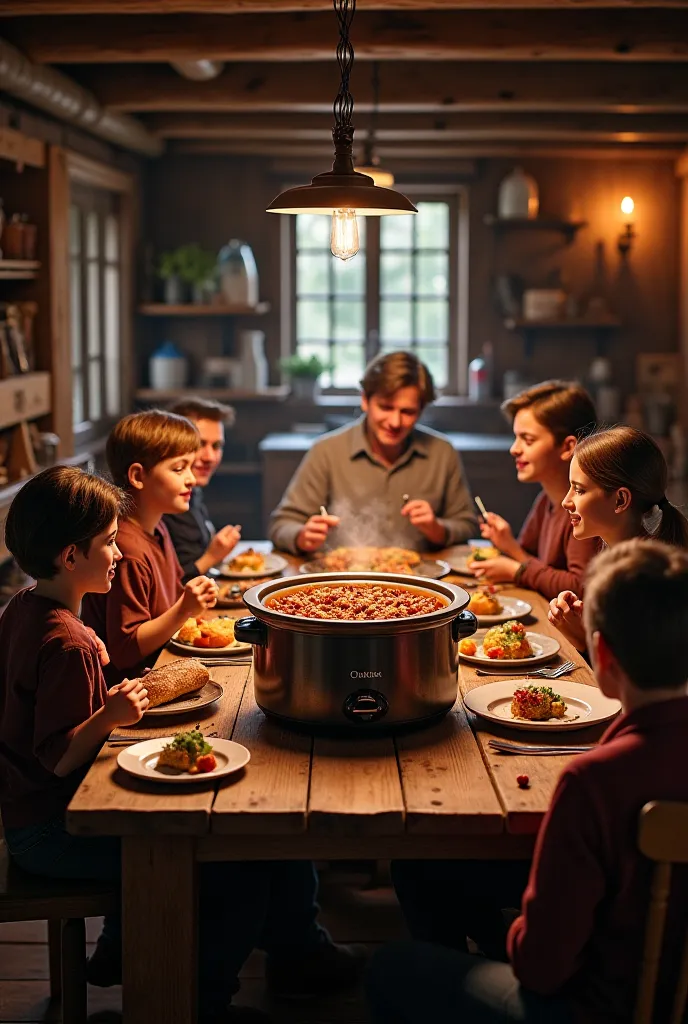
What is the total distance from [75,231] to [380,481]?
2.55m

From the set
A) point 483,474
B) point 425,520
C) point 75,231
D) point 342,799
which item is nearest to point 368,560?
point 425,520

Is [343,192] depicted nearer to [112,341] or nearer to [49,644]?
[49,644]

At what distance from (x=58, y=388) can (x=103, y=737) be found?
329cm

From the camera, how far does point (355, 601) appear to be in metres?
2.33

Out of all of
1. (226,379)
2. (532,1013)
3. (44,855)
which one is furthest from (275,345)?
(532,1013)

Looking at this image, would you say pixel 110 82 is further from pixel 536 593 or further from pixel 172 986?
pixel 172 986

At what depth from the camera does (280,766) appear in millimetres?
1938

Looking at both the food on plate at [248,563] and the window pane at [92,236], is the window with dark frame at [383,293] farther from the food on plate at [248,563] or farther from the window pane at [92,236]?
the food on plate at [248,563]

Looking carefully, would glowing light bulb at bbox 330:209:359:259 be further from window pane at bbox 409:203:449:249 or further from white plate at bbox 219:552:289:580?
window pane at bbox 409:203:449:249

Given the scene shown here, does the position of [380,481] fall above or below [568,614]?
above

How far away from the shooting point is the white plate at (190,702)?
84.8 inches

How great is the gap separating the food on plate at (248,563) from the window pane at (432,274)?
3.90 metres

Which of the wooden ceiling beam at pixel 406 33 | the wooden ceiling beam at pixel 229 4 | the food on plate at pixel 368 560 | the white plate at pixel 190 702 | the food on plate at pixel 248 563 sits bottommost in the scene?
the white plate at pixel 190 702

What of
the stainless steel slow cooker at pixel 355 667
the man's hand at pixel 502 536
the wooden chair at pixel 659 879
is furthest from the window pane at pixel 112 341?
the wooden chair at pixel 659 879
